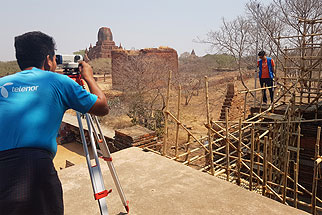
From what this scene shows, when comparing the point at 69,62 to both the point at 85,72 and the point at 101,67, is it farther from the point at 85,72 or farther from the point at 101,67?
the point at 101,67

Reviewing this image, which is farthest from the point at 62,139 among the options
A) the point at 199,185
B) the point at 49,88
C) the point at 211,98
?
the point at 211,98

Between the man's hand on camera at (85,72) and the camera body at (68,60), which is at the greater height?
the camera body at (68,60)

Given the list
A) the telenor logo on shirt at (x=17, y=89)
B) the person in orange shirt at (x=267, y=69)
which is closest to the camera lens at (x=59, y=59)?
the telenor logo on shirt at (x=17, y=89)

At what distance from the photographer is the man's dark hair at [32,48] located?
1437 millimetres

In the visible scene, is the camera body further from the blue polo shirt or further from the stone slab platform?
the stone slab platform

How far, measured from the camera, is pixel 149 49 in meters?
23.2

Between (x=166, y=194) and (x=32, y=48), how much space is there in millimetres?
1887

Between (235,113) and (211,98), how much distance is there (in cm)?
940

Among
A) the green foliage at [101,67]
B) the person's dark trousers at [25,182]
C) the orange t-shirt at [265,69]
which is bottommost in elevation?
the person's dark trousers at [25,182]

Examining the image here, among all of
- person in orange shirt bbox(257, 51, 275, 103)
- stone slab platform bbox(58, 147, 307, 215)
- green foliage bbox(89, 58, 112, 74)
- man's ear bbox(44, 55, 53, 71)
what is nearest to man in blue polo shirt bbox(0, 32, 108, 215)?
man's ear bbox(44, 55, 53, 71)

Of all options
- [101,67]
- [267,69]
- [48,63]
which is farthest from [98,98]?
[101,67]

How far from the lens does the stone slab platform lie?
7.80 ft

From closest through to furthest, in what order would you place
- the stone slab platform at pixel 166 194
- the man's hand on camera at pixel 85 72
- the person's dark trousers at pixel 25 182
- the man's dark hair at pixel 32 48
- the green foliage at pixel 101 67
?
the person's dark trousers at pixel 25 182, the man's dark hair at pixel 32 48, the man's hand on camera at pixel 85 72, the stone slab platform at pixel 166 194, the green foliage at pixel 101 67

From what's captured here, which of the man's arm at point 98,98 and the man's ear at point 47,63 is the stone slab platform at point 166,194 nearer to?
the man's arm at point 98,98
